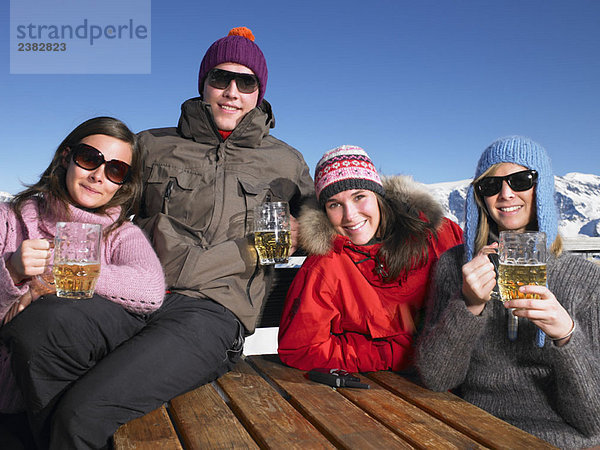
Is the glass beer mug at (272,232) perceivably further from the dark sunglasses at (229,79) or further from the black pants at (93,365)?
the dark sunglasses at (229,79)

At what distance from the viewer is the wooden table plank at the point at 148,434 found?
1945 millimetres

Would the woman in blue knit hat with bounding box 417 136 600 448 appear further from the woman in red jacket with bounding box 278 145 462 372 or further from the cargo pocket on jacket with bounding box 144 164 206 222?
the cargo pocket on jacket with bounding box 144 164 206 222

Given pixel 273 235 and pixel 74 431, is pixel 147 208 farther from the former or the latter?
pixel 74 431

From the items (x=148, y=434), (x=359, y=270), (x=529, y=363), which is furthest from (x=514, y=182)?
(x=148, y=434)

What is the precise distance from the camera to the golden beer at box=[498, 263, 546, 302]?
2066mm

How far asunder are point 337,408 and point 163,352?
875 millimetres

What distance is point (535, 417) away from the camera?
7.68 feet

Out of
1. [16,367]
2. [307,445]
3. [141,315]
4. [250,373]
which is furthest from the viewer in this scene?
[250,373]

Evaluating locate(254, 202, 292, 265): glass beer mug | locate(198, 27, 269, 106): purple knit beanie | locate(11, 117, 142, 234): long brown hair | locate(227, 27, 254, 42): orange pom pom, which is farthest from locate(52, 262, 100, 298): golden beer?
locate(227, 27, 254, 42): orange pom pom

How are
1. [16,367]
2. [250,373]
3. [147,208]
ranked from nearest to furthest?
[16,367]
[250,373]
[147,208]

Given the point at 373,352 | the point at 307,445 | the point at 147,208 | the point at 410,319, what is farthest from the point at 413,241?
the point at 147,208

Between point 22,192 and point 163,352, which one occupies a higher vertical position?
point 22,192

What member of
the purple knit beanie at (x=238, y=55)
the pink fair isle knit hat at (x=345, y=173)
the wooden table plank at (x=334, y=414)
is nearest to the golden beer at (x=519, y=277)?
the wooden table plank at (x=334, y=414)

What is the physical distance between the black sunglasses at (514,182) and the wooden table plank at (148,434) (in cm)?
185
